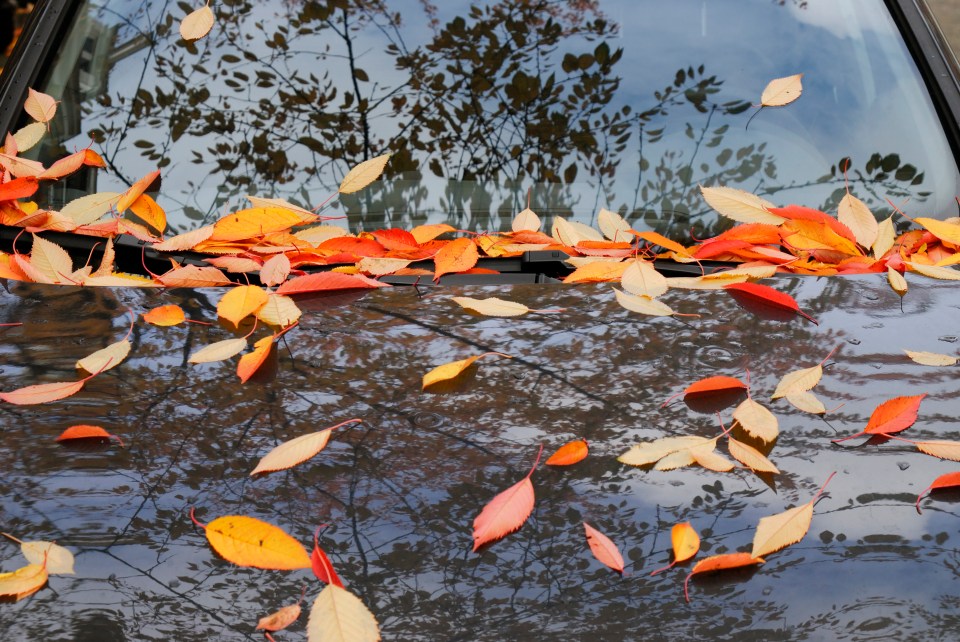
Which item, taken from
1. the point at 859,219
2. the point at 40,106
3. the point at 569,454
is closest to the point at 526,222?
the point at 859,219

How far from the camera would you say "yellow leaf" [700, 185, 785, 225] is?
1794 millimetres

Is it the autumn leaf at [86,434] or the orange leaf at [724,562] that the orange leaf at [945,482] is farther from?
the autumn leaf at [86,434]

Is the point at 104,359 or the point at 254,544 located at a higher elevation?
the point at 104,359

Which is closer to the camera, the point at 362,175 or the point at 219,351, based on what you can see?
the point at 219,351

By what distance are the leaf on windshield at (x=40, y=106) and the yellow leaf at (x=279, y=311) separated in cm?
92

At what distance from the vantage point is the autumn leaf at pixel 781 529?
3.21 ft

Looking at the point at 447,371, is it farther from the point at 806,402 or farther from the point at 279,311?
the point at 806,402

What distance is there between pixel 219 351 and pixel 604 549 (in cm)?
62

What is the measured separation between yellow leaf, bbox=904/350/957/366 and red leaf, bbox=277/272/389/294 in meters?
0.77

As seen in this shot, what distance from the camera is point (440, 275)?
1.64m

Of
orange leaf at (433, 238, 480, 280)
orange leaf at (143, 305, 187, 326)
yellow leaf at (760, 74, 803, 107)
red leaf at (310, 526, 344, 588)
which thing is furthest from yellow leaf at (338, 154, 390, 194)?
red leaf at (310, 526, 344, 588)

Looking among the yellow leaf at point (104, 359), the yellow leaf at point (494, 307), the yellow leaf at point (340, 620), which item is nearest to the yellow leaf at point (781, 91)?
the yellow leaf at point (494, 307)

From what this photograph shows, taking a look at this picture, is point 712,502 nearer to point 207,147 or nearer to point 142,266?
point 142,266

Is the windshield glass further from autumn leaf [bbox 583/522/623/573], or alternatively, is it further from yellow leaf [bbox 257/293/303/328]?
autumn leaf [bbox 583/522/623/573]
